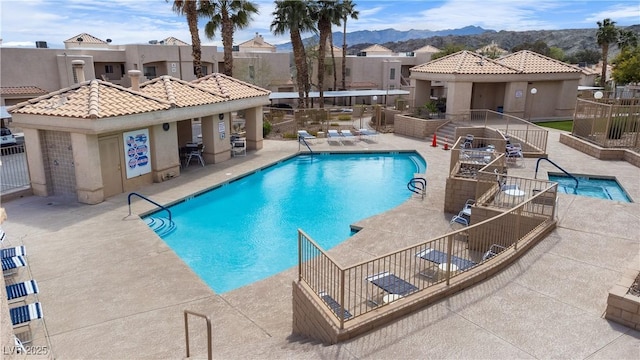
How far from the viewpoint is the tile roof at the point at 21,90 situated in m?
33.0

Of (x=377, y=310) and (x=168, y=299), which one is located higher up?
(x=377, y=310)

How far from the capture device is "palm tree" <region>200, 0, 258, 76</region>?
31078 mm

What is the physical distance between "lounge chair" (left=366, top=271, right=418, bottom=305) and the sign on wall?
515 inches

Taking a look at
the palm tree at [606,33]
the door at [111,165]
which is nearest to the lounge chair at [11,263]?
the door at [111,165]

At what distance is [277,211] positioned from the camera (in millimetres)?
18281

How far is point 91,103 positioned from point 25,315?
1008 centimetres

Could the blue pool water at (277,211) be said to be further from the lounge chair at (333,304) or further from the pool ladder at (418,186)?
the lounge chair at (333,304)

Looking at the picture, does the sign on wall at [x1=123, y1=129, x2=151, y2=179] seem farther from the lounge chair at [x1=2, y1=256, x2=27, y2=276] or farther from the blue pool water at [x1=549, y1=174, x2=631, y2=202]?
the blue pool water at [x1=549, y1=174, x2=631, y2=202]

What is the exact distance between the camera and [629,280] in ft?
26.9

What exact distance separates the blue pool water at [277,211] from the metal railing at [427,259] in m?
2.67

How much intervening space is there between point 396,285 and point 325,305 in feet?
5.94

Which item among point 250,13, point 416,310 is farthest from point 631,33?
point 416,310

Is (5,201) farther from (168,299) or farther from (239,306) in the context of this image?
(239,306)

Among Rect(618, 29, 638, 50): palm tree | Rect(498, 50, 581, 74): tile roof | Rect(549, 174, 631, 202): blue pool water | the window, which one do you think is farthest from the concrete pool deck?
Rect(618, 29, 638, 50): palm tree
